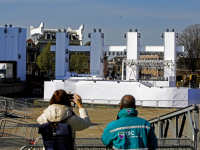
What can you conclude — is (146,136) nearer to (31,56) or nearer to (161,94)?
(161,94)

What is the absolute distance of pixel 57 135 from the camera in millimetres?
5020

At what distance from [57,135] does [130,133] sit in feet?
3.31

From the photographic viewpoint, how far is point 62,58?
49.8m

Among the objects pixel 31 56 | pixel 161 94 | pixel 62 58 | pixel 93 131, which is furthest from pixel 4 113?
pixel 31 56

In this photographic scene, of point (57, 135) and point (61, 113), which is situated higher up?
point (61, 113)

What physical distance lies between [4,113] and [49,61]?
4997 cm

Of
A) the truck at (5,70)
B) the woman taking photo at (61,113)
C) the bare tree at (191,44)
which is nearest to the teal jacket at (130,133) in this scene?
the woman taking photo at (61,113)

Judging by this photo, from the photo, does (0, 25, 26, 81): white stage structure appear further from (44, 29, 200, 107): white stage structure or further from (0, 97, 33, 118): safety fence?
(0, 97, 33, 118): safety fence

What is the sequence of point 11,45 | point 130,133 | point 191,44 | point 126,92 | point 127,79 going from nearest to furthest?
point 130,133 < point 126,92 < point 127,79 < point 11,45 < point 191,44

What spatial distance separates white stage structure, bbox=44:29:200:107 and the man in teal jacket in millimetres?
29050

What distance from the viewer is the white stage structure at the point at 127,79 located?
3488 centimetres

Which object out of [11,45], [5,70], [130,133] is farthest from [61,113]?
[11,45]

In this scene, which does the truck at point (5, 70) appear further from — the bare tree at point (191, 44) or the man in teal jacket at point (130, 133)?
the man in teal jacket at point (130, 133)

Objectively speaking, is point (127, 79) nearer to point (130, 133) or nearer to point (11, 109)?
point (11, 109)
